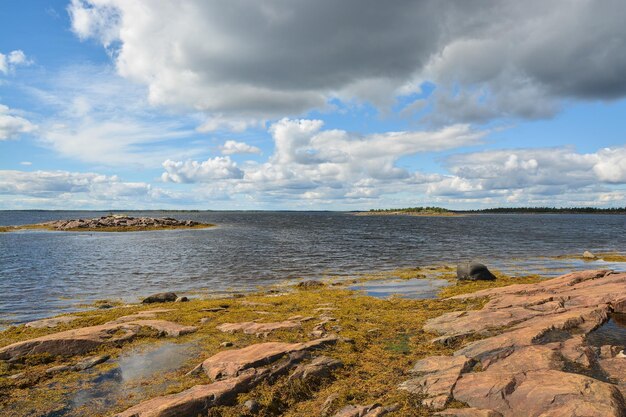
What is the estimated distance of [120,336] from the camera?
1574cm

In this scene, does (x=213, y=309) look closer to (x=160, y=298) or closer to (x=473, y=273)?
(x=160, y=298)

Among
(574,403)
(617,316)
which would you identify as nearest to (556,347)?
(574,403)

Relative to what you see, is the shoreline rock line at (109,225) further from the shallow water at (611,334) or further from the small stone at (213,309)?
the shallow water at (611,334)

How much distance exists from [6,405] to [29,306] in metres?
16.5

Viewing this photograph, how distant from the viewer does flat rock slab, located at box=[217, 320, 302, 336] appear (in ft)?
53.1

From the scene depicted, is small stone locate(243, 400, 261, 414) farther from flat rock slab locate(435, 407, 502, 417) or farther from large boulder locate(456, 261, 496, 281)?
large boulder locate(456, 261, 496, 281)

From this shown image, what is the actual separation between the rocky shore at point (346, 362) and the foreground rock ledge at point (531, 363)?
0.04 m

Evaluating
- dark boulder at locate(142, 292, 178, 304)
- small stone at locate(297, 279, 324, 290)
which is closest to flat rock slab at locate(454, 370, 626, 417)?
small stone at locate(297, 279, 324, 290)

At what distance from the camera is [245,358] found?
39.8 feet

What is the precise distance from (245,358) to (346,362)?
3.36m

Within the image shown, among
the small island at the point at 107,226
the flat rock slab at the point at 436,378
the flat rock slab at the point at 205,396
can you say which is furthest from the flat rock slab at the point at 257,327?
the small island at the point at 107,226

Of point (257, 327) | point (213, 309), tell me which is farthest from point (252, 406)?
point (213, 309)

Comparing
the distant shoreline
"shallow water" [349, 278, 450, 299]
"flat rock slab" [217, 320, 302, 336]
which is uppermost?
the distant shoreline

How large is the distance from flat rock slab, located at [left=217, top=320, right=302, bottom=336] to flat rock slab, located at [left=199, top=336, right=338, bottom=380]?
288 centimetres
